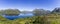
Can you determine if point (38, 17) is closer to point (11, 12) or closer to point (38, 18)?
point (38, 18)

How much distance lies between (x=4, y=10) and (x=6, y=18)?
0.31 meters

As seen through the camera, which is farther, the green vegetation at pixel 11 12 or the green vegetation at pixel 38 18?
the green vegetation at pixel 11 12

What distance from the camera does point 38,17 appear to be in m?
3.57

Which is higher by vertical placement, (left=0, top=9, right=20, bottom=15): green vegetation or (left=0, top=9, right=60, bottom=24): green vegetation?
(left=0, top=9, right=20, bottom=15): green vegetation

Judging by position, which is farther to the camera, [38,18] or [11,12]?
[11,12]

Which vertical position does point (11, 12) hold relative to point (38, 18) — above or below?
above

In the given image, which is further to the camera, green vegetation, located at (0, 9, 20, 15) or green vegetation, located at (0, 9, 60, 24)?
green vegetation, located at (0, 9, 20, 15)

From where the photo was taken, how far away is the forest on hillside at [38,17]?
3.52 meters

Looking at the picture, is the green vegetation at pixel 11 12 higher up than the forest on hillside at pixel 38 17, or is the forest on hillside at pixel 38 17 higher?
the green vegetation at pixel 11 12

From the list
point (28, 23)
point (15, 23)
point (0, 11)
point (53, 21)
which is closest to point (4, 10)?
point (0, 11)

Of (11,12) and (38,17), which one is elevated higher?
(11,12)

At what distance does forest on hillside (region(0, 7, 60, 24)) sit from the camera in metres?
3.52

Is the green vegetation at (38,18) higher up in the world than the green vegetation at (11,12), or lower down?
lower down

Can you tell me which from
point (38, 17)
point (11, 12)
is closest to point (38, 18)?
point (38, 17)
